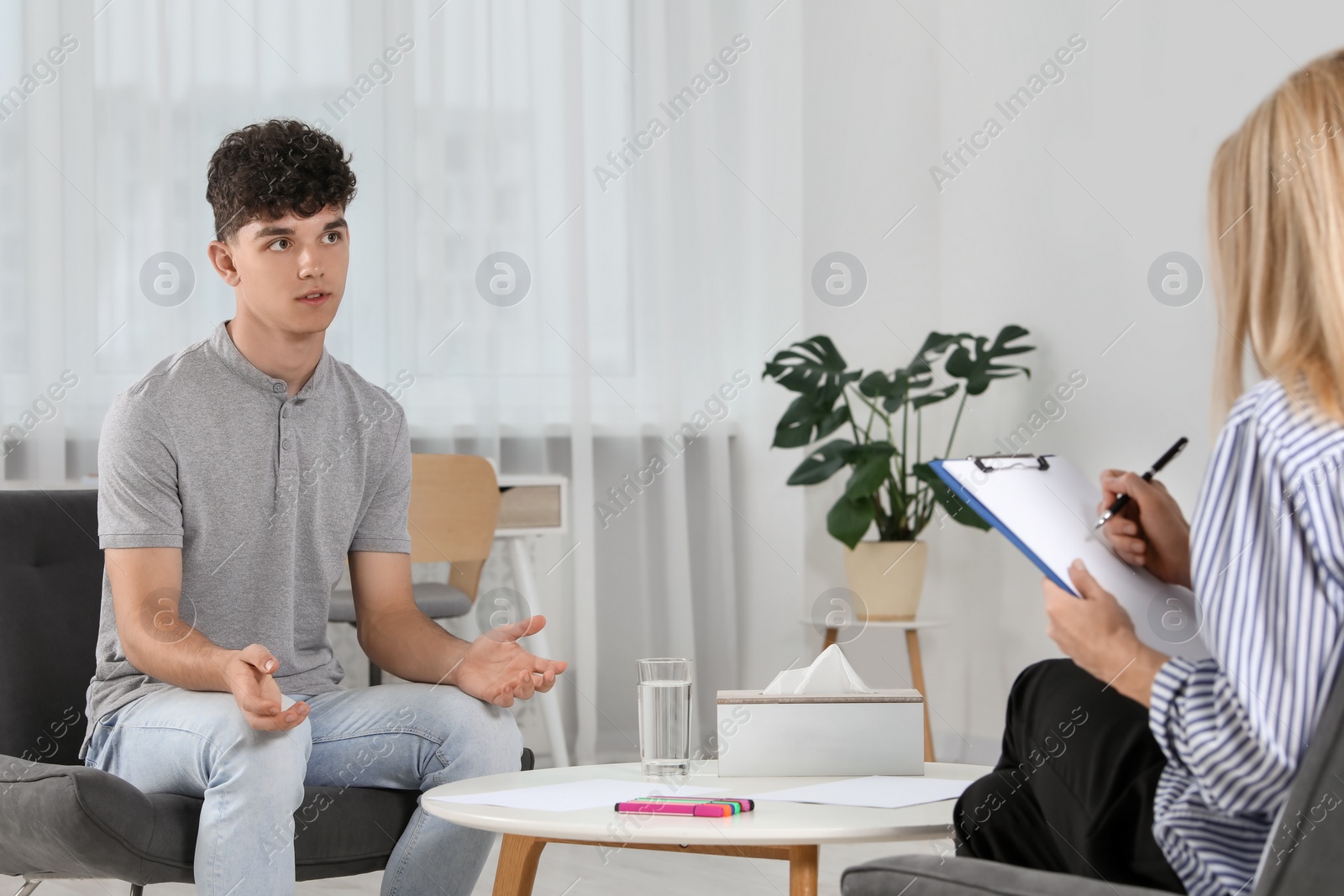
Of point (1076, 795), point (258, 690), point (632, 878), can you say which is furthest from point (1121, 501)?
point (632, 878)

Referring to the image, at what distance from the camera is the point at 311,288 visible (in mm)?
1453

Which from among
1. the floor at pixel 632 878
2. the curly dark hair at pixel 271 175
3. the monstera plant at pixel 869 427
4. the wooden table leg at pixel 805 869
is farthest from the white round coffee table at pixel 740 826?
the monstera plant at pixel 869 427

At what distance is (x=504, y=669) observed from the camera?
138 centimetres

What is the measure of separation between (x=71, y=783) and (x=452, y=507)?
160 cm

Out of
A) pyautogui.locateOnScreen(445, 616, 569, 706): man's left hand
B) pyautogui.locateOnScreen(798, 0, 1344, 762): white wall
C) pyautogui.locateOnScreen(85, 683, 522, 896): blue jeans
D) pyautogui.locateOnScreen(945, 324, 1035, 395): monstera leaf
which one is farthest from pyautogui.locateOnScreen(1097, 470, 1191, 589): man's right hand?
pyautogui.locateOnScreen(945, 324, 1035, 395): monstera leaf

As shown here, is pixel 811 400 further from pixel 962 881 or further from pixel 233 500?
pixel 962 881

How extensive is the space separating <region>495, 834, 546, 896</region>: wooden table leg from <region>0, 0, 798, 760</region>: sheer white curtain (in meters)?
2.11

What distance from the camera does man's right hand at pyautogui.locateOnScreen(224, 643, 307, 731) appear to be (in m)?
1.17

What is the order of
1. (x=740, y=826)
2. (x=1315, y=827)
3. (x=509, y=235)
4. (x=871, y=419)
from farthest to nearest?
(x=509, y=235), (x=871, y=419), (x=740, y=826), (x=1315, y=827)

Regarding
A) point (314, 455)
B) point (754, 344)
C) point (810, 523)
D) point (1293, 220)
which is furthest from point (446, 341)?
point (1293, 220)

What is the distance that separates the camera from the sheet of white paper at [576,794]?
108cm

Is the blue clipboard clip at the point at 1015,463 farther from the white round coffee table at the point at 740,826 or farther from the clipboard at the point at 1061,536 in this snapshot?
the white round coffee table at the point at 740,826

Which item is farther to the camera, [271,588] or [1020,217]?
[1020,217]

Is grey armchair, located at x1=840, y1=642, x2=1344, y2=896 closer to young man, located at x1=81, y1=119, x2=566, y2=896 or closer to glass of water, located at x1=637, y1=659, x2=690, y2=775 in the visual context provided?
glass of water, located at x1=637, y1=659, x2=690, y2=775
